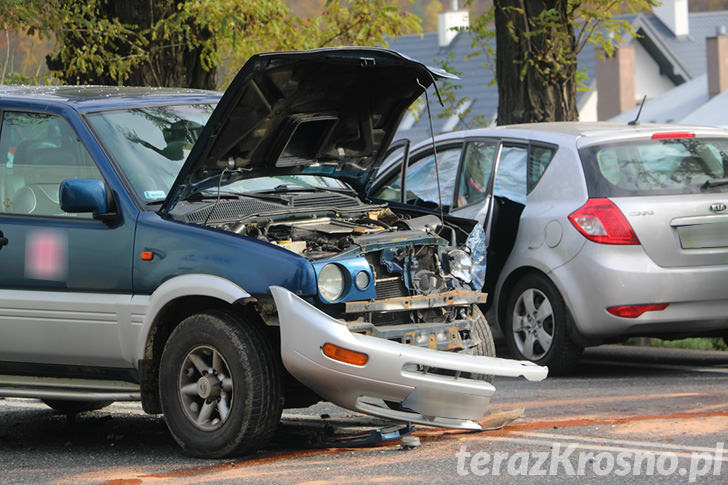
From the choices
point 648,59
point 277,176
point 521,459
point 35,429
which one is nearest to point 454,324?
point 521,459

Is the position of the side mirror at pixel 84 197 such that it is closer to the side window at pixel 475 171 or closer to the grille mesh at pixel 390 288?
the grille mesh at pixel 390 288

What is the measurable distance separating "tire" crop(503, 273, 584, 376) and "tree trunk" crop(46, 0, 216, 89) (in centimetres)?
519

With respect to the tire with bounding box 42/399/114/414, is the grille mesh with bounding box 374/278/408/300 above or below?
above

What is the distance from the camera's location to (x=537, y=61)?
13836mm

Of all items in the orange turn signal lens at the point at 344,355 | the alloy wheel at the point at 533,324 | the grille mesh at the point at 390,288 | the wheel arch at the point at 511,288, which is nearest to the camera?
the orange turn signal lens at the point at 344,355

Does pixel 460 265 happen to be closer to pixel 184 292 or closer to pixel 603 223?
pixel 184 292

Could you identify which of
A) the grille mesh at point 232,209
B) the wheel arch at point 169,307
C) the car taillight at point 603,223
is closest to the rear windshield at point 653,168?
the car taillight at point 603,223

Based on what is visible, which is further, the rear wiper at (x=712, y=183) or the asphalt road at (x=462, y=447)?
the rear wiper at (x=712, y=183)

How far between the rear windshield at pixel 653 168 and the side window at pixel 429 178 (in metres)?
1.32

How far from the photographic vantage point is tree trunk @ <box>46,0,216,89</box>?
1354 cm

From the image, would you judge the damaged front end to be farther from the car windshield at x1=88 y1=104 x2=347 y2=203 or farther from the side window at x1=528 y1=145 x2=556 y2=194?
the side window at x1=528 y1=145 x2=556 y2=194

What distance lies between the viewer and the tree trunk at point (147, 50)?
1354cm

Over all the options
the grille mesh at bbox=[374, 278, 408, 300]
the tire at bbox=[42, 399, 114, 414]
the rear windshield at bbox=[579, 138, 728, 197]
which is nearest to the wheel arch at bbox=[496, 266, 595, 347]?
the rear windshield at bbox=[579, 138, 728, 197]

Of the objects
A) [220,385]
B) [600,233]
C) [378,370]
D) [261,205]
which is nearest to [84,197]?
[261,205]
